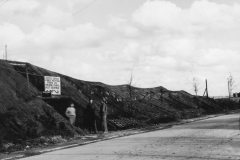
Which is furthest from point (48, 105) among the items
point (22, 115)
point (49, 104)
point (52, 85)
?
point (49, 104)

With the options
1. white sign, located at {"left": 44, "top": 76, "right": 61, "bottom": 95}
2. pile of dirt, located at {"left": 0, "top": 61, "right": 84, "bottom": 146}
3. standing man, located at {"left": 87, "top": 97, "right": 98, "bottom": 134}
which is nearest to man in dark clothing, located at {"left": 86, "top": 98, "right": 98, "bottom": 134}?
standing man, located at {"left": 87, "top": 97, "right": 98, "bottom": 134}

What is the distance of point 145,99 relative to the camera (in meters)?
32.7

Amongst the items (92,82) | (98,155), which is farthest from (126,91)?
(98,155)

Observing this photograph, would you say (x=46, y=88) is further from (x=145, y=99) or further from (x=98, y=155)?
(x=145, y=99)

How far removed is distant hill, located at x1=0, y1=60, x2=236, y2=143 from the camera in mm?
13670

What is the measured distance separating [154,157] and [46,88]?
1069 centimetres

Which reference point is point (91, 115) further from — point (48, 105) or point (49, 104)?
point (49, 104)

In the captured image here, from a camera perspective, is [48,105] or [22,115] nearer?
[22,115]

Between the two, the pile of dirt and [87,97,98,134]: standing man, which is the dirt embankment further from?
[87,97,98,134]: standing man

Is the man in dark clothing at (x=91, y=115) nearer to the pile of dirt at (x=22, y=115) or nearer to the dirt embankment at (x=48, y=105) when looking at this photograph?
the dirt embankment at (x=48, y=105)

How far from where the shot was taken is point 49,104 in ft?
60.0

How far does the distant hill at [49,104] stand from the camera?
1367cm

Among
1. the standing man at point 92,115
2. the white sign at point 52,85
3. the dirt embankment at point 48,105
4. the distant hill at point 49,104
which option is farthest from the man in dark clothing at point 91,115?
the white sign at point 52,85

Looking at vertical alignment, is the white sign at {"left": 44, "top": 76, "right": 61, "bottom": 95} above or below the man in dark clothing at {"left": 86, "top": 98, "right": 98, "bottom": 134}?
above
